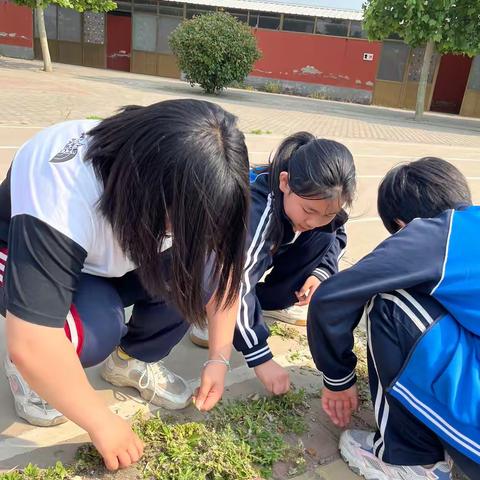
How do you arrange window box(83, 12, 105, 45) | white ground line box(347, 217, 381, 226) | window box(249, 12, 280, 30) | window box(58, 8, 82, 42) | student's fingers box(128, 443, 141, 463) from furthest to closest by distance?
window box(83, 12, 105, 45) < window box(58, 8, 82, 42) < window box(249, 12, 280, 30) < white ground line box(347, 217, 381, 226) < student's fingers box(128, 443, 141, 463)

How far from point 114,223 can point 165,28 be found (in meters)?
20.9

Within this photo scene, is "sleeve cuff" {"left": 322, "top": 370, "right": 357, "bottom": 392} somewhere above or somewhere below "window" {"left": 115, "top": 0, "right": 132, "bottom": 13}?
below

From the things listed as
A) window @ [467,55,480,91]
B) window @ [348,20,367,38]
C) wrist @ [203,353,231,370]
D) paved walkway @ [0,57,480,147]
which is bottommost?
paved walkway @ [0,57,480,147]

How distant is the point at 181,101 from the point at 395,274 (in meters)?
0.65

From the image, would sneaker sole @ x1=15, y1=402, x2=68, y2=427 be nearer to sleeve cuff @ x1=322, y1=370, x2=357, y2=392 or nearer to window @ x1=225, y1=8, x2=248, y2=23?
sleeve cuff @ x1=322, y1=370, x2=357, y2=392

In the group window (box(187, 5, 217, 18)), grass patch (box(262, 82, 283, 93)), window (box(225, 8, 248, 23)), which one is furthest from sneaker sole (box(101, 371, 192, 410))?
window (box(187, 5, 217, 18))

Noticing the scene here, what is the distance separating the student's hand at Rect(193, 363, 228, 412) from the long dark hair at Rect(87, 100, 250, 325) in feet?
1.42

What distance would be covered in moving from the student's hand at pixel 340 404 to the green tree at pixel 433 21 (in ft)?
41.0

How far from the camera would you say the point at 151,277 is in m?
1.22

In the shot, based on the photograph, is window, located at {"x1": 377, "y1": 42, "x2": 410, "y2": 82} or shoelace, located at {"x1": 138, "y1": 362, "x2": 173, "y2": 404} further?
window, located at {"x1": 377, "y1": 42, "x2": 410, "y2": 82}

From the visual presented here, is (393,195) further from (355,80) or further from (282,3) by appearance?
(282,3)

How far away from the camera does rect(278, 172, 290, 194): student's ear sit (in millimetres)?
1795

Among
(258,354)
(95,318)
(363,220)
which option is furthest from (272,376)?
(363,220)

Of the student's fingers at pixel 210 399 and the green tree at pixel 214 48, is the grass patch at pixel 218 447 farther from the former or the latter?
the green tree at pixel 214 48
